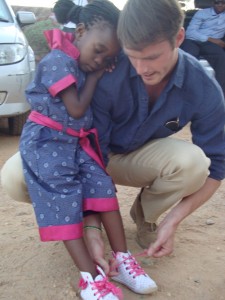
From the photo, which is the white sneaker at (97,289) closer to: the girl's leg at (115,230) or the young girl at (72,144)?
the young girl at (72,144)

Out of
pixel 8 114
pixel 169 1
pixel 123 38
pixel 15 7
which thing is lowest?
pixel 15 7

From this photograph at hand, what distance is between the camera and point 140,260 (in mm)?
2598

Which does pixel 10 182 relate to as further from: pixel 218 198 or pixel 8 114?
pixel 8 114

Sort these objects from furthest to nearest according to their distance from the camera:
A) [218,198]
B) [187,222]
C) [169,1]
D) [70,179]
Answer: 1. [218,198]
2. [187,222]
3. [70,179]
4. [169,1]

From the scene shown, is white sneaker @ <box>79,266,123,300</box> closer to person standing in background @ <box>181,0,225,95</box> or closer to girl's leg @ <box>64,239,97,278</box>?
girl's leg @ <box>64,239,97,278</box>

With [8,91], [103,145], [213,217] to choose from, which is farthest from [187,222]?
[8,91]

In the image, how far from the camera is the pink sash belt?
230cm

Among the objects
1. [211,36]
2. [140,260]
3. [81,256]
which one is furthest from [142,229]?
[211,36]

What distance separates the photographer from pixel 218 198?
11.8 feet

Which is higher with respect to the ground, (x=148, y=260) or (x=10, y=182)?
(x=10, y=182)

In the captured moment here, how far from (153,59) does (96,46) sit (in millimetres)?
327

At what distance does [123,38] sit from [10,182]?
881 millimetres

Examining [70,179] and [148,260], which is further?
[148,260]

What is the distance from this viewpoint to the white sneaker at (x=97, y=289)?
206cm
